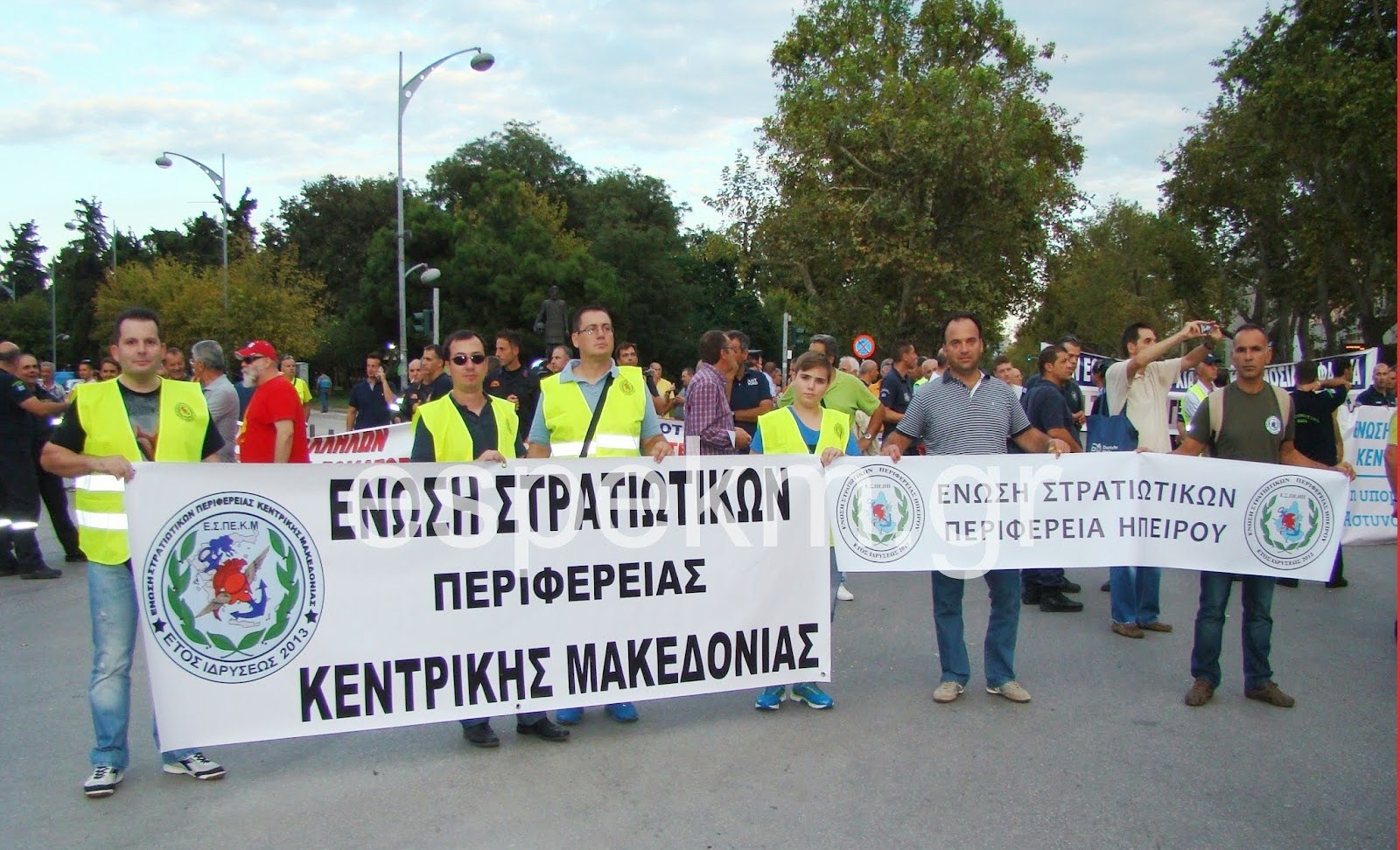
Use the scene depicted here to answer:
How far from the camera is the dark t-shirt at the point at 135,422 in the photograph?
4.56 metres

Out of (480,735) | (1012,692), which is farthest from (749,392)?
(480,735)

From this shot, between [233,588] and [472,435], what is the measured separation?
123 centimetres

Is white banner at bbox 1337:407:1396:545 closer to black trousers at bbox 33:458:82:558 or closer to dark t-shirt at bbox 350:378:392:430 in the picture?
dark t-shirt at bbox 350:378:392:430

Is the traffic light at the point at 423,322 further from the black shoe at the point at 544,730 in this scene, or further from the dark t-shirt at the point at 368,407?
the black shoe at the point at 544,730

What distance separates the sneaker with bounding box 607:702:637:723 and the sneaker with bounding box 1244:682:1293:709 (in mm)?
3151

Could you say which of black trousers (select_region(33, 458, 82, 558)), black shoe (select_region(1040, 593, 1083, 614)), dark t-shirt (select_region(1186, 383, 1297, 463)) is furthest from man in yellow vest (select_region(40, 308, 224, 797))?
black trousers (select_region(33, 458, 82, 558))

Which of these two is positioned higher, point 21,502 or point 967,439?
point 967,439

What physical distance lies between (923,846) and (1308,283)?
42.5m

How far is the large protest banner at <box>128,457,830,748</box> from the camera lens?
182 inches

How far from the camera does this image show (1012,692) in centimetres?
579

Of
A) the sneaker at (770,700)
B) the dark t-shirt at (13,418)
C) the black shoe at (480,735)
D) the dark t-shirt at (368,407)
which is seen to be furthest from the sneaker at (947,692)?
the dark t-shirt at (368,407)

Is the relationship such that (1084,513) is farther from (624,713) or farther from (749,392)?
(749,392)

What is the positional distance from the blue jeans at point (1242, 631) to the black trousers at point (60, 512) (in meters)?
9.41

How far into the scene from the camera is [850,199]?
3553 centimetres
